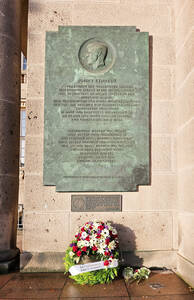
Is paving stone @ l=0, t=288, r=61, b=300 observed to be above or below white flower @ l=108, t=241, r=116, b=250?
below

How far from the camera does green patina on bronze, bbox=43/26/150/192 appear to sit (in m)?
4.82

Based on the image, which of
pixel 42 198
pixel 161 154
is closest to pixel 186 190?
pixel 161 154

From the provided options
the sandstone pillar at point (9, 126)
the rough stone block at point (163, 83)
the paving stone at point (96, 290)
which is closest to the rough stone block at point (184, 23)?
the rough stone block at point (163, 83)

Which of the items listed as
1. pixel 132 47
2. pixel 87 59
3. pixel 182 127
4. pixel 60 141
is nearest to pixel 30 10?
pixel 87 59

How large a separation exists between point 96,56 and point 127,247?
11.1ft

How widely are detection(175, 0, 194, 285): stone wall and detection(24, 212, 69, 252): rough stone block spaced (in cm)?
Result: 194

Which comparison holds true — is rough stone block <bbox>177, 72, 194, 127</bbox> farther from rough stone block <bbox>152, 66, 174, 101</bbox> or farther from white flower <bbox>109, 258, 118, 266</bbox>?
white flower <bbox>109, 258, 118, 266</bbox>

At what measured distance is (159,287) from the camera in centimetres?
388

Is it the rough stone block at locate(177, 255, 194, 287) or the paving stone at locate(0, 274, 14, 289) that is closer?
the rough stone block at locate(177, 255, 194, 287)

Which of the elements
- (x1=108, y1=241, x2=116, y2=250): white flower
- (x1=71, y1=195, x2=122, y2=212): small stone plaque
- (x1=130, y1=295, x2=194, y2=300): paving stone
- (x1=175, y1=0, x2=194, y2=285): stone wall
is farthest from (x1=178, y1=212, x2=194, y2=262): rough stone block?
(x1=108, y1=241, x2=116, y2=250): white flower

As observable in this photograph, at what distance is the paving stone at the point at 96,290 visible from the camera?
3615 millimetres

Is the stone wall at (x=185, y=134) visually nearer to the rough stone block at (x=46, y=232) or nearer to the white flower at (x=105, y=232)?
the white flower at (x=105, y=232)

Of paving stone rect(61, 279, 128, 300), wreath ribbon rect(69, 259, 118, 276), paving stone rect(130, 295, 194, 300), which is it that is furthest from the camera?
wreath ribbon rect(69, 259, 118, 276)

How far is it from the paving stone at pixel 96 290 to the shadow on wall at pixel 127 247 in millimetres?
674
